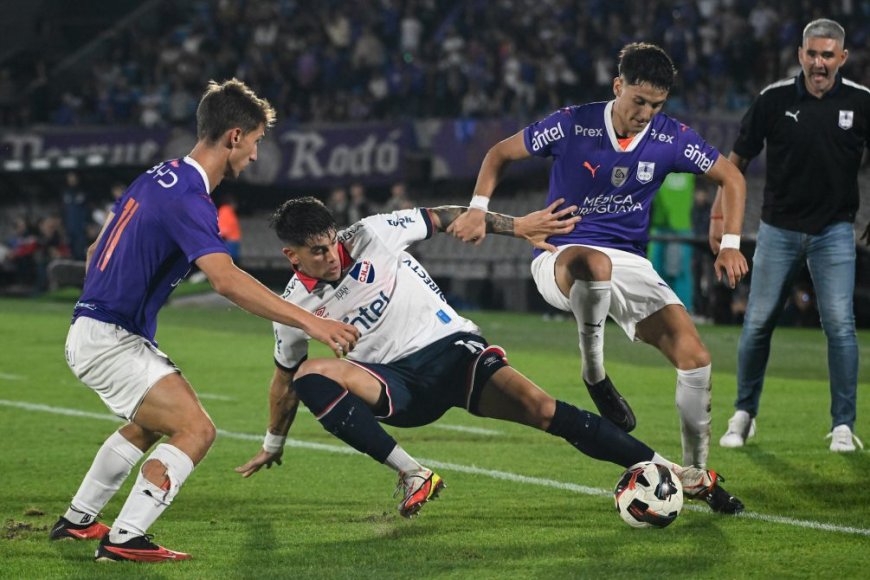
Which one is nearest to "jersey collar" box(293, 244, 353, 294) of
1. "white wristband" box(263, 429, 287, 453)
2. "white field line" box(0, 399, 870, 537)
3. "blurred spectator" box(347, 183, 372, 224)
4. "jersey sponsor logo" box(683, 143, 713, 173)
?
"white wristband" box(263, 429, 287, 453)

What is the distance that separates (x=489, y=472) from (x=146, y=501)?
2.57m

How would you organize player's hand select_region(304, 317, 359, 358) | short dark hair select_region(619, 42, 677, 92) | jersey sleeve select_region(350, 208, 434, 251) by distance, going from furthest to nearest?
short dark hair select_region(619, 42, 677, 92) → jersey sleeve select_region(350, 208, 434, 251) → player's hand select_region(304, 317, 359, 358)

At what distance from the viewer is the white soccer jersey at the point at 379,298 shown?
614 cm

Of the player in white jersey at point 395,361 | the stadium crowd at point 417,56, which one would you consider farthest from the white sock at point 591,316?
the stadium crowd at point 417,56

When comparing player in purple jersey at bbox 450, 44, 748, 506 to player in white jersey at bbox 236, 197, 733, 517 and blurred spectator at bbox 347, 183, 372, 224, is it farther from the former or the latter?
blurred spectator at bbox 347, 183, 372, 224

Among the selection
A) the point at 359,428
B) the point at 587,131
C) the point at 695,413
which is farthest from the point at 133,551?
the point at 587,131

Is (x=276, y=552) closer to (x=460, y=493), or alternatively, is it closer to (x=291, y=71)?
(x=460, y=493)

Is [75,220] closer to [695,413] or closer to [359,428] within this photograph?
[695,413]

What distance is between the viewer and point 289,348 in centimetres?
611

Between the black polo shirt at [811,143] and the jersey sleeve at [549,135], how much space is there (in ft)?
4.55

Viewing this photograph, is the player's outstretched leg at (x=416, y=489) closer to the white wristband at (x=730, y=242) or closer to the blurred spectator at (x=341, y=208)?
the white wristband at (x=730, y=242)

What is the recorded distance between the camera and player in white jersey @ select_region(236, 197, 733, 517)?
5.80 m

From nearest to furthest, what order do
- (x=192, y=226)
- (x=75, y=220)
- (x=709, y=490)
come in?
(x=192, y=226)
(x=709, y=490)
(x=75, y=220)

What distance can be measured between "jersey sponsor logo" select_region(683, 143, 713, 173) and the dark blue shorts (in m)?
1.47
